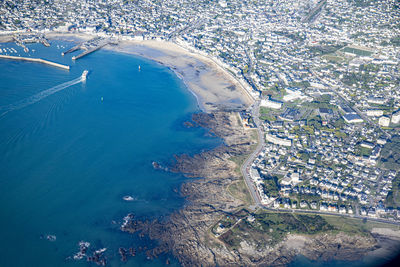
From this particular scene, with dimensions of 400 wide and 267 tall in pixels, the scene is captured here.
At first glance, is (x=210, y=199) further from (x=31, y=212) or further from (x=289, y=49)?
(x=289, y=49)

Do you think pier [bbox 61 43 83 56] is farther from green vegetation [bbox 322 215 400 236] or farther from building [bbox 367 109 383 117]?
green vegetation [bbox 322 215 400 236]

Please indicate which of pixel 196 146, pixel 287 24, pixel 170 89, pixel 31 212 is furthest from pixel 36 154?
pixel 287 24

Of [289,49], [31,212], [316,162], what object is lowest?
[31,212]

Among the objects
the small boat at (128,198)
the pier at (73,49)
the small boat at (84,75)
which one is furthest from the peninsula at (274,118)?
the small boat at (84,75)

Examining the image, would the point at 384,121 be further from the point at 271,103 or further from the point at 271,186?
the point at 271,186

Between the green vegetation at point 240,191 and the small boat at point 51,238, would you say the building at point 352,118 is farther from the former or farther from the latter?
the small boat at point 51,238

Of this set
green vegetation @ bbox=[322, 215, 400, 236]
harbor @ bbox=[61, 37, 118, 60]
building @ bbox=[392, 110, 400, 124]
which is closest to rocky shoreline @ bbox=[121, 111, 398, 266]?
green vegetation @ bbox=[322, 215, 400, 236]
